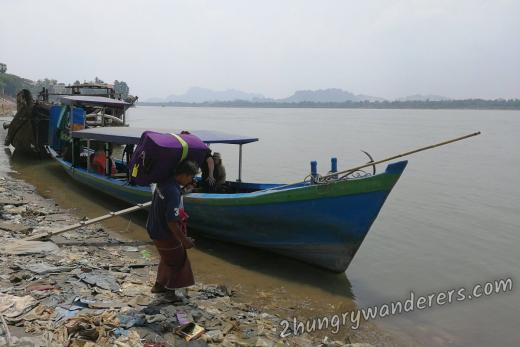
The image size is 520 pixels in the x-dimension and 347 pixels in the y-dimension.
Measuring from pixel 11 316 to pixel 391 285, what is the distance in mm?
5934

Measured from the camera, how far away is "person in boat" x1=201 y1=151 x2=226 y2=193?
31.0 feet

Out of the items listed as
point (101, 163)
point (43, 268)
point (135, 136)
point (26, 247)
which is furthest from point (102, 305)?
point (101, 163)

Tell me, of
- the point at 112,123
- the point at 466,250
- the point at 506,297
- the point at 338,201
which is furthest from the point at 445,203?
the point at 112,123

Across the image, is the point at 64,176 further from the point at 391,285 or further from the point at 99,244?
the point at 391,285

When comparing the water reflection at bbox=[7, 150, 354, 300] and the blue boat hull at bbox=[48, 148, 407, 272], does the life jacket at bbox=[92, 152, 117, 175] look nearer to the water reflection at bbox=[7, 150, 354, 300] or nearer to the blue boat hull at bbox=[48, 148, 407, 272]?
the water reflection at bbox=[7, 150, 354, 300]

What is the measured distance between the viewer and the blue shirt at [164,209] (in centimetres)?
451

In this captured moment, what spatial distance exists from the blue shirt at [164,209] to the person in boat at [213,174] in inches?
184

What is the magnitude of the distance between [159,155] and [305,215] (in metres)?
3.29

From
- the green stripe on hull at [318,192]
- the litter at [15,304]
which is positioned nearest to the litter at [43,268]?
the litter at [15,304]

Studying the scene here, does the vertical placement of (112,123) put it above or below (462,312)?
above

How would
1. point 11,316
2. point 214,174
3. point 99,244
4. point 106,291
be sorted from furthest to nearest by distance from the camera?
point 214,174
point 99,244
point 106,291
point 11,316

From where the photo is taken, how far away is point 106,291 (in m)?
5.41

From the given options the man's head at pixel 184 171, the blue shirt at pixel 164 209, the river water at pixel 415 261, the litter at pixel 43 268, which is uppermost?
the man's head at pixel 184 171

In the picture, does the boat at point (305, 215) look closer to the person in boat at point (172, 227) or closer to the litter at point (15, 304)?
the person in boat at point (172, 227)
